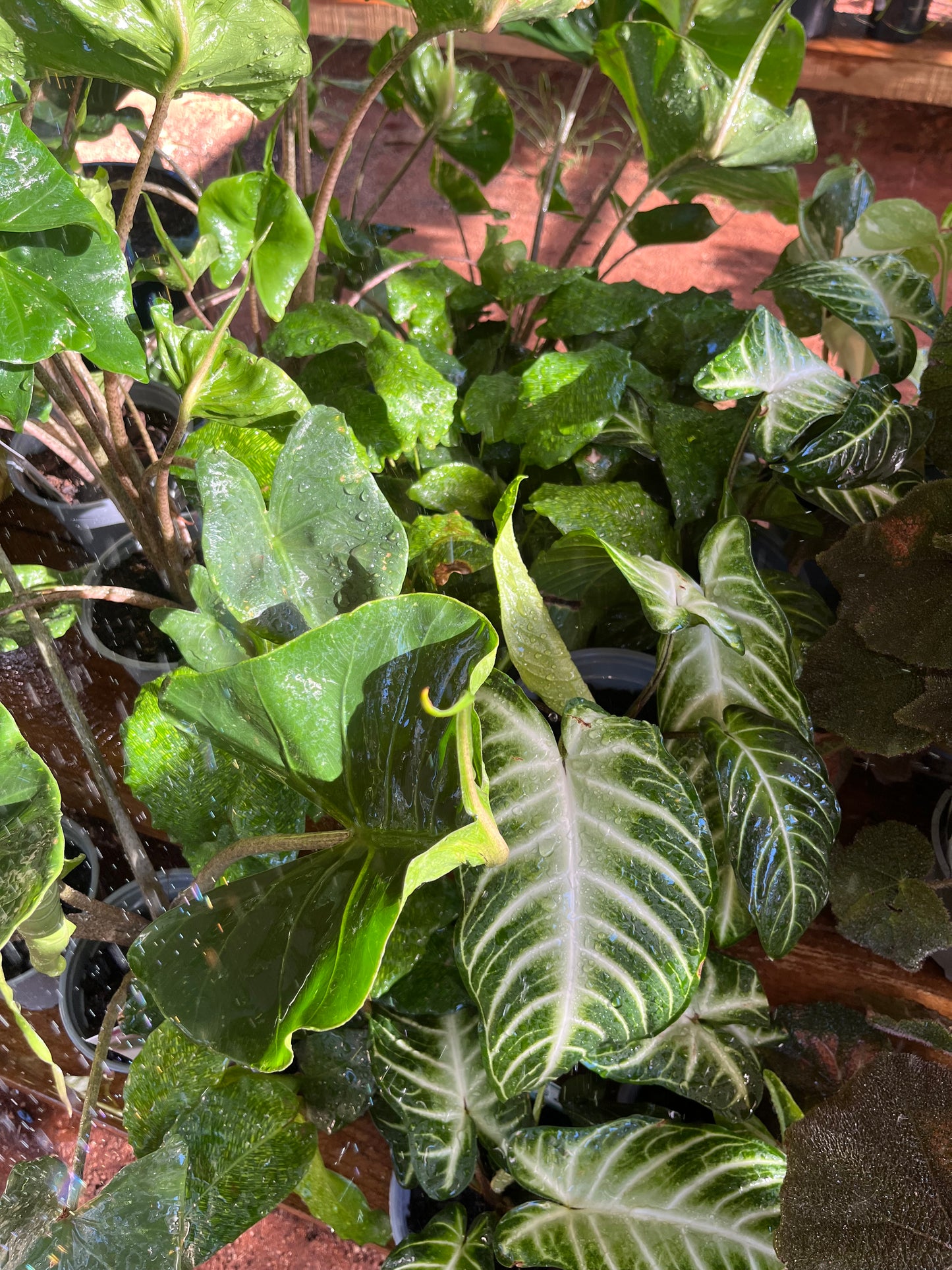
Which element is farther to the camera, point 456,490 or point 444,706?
point 456,490

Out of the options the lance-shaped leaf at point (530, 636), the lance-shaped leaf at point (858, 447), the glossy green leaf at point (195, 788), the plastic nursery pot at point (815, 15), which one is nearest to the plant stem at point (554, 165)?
the lance-shaped leaf at point (858, 447)

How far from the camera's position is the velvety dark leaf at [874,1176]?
48 centimetres

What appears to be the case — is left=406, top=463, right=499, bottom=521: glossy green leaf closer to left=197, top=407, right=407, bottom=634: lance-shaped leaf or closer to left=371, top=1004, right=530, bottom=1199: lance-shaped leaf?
left=197, top=407, right=407, bottom=634: lance-shaped leaf

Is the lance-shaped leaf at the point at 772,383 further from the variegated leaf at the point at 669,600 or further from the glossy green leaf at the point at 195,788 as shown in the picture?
the glossy green leaf at the point at 195,788

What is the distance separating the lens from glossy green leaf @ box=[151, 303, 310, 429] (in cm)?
59

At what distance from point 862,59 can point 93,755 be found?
233cm

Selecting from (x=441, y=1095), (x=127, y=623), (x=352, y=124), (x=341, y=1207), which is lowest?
(x=341, y=1207)

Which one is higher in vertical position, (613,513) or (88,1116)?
(613,513)

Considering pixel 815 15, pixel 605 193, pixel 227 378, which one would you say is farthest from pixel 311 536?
pixel 815 15

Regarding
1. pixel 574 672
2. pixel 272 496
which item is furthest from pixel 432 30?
pixel 574 672

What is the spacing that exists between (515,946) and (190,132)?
1341mm

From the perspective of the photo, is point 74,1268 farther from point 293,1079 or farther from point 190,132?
point 190,132

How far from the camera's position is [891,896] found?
0.71 meters

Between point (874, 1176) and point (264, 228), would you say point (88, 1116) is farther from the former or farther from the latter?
point (264, 228)
